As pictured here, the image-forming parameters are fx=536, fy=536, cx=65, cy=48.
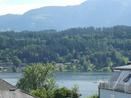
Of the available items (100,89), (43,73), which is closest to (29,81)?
(43,73)

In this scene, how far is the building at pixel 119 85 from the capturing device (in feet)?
103

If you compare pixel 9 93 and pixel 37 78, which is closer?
pixel 9 93

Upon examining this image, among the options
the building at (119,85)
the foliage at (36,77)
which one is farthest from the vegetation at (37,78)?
the building at (119,85)

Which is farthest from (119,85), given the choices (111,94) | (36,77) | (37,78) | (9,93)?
(36,77)

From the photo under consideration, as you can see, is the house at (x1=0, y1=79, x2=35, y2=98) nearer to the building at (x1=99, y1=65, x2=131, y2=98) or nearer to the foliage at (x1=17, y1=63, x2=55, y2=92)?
the building at (x1=99, y1=65, x2=131, y2=98)

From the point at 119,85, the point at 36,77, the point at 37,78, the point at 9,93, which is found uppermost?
the point at 9,93

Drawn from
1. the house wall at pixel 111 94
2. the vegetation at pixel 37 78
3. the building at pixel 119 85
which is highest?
the building at pixel 119 85

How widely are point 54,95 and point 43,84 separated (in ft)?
63.9

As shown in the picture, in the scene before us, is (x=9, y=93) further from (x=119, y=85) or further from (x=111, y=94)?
(x=111, y=94)

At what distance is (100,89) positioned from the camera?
35.7 m

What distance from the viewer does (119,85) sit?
32.4m

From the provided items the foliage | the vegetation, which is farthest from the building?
the foliage

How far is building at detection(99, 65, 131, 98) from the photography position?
31.3 metres

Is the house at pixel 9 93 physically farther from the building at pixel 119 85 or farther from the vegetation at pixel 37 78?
the vegetation at pixel 37 78
